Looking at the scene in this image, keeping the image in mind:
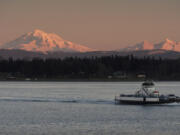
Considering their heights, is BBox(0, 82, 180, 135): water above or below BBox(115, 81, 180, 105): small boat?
below

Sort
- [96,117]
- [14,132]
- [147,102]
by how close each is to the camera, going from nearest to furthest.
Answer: [14,132], [96,117], [147,102]

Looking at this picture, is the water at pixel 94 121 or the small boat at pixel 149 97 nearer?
the water at pixel 94 121

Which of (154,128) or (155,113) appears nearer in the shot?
(154,128)

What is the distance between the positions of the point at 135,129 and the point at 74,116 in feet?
72.0

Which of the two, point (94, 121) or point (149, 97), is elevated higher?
point (149, 97)

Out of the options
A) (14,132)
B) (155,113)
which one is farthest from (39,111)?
(14,132)

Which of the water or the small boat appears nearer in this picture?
the water

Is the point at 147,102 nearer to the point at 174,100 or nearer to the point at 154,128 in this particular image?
the point at 174,100

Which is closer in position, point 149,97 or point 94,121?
point 94,121

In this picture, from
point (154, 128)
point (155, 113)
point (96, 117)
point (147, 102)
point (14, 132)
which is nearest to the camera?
point (14, 132)

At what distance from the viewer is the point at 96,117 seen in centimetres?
9531

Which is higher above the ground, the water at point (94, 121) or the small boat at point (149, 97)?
the small boat at point (149, 97)

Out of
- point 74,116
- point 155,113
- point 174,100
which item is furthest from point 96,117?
point 174,100

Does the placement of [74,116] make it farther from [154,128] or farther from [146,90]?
[146,90]
